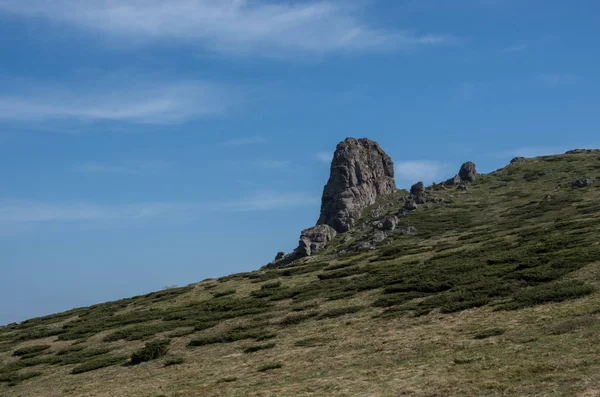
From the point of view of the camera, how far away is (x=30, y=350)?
145 feet

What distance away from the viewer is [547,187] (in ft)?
371

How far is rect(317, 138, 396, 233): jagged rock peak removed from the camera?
127 meters

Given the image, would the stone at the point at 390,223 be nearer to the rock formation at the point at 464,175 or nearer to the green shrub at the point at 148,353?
the rock formation at the point at 464,175

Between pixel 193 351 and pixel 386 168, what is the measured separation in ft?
394

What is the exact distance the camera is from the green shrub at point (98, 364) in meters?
33.1

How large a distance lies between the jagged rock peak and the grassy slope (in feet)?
198

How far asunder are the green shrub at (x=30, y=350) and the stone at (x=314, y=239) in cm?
6382

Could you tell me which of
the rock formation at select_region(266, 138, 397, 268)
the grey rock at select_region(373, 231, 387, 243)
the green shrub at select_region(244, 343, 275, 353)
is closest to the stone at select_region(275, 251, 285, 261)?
the rock formation at select_region(266, 138, 397, 268)

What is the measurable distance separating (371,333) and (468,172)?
11820cm

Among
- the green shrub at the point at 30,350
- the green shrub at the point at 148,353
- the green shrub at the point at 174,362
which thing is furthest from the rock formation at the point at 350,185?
the green shrub at the point at 174,362

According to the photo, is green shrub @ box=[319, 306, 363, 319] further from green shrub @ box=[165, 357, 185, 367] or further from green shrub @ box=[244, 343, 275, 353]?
green shrub @ box=[165, 357, 185, 367]

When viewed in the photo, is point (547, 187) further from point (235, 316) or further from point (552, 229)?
point (235, 316)

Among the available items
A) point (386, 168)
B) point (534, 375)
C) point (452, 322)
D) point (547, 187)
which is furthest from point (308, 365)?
point (386, 168)

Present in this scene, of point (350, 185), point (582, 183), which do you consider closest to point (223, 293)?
point (582, 183)
